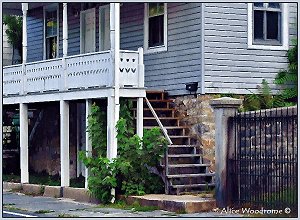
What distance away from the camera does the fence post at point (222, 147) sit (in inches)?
664

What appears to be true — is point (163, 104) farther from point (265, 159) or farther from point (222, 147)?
point (265, 159)

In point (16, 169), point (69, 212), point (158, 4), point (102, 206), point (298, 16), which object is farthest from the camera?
point (16, 169)

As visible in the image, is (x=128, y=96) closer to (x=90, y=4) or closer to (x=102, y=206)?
(x=102, y=206)

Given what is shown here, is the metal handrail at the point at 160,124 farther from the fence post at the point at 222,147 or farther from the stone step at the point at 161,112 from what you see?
the fence post at the point at 222,147

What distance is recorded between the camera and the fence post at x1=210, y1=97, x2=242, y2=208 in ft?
55.4

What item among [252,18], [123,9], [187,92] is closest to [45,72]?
[123,9]

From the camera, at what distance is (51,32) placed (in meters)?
27.1

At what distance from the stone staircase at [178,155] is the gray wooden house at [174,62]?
2.3 inches

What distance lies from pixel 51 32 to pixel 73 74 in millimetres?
6077

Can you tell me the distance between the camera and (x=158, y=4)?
2195 centimetres

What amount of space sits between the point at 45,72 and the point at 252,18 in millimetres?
5886

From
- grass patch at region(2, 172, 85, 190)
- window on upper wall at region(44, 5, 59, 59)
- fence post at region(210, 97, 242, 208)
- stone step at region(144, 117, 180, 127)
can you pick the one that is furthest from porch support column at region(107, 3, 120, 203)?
window on upper wall at region(44, 5, 59, 59)

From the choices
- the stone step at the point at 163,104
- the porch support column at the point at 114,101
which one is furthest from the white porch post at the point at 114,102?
the stone step at the point at 163,104

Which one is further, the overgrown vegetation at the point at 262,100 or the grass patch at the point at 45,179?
the grass patch at the point at 45,179
